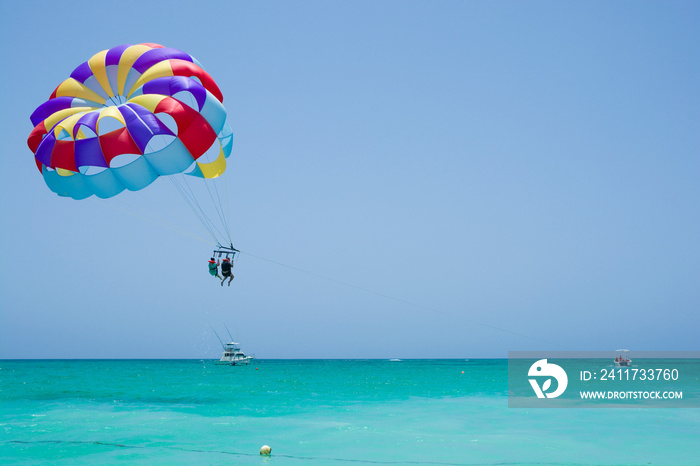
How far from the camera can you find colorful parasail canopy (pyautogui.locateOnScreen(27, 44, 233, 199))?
11.2 m

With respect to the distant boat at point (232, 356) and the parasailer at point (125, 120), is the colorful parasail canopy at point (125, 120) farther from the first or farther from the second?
the distant boat at point (232, 356)

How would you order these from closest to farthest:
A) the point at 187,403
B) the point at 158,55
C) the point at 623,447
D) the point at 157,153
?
1. the point at 157,153
2. the point at 158,55
3. the point at 623,447
4. the point at 187,403

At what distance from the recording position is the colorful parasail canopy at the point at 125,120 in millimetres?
11211

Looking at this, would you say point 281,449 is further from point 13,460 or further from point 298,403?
point 298,403

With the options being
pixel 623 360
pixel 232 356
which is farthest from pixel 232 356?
pixel 623 360

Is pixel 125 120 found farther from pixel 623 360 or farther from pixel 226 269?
pixel 623 360

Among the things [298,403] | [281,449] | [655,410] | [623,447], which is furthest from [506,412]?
[281,449]

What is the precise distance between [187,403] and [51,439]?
9.29 metres

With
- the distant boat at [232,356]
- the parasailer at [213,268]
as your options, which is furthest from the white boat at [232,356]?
the parasailer at [213,268]

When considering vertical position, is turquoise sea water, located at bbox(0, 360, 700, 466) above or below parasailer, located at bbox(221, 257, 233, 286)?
below

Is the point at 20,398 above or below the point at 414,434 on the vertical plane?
above

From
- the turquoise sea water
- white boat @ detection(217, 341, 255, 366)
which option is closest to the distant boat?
white boat @ detection(217, 341, 255, 366)

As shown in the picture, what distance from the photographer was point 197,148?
38.9ft

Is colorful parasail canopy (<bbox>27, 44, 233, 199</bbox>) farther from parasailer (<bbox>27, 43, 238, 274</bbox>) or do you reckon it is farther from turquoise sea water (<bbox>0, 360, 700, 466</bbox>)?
turquoise sea water (<bbox>0, 360, 700, 466</bbox>)
